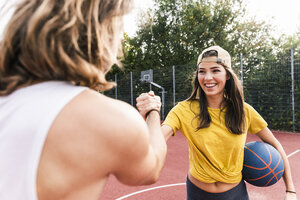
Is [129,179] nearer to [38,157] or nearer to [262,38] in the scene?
[38,157]

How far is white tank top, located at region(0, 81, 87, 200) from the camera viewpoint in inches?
25.5

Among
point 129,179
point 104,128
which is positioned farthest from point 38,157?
point 129,179

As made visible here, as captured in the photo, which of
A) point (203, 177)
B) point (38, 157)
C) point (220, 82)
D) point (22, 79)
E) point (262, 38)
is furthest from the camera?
point (262, 38)

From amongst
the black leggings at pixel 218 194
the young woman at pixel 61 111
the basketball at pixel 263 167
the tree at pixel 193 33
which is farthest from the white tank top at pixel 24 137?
the tree at pixel 193 33

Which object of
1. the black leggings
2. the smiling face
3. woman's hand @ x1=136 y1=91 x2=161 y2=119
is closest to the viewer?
woman's hand @ x1=136 y1=91 x2=161 y2=119

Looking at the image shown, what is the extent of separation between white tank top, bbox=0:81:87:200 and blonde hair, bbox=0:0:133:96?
0.09 metres

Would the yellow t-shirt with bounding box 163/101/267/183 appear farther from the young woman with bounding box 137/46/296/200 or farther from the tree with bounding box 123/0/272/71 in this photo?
the tree with bounding box 123/0/272/71

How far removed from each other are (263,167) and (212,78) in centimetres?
93

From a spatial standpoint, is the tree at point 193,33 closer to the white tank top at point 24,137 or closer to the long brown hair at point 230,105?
the long brown hair at point 230,105

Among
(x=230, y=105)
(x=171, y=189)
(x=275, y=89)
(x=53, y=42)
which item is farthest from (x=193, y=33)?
(x=53, y=42)

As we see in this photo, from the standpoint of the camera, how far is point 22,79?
2.46ft

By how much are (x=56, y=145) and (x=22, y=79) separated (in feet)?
0.84

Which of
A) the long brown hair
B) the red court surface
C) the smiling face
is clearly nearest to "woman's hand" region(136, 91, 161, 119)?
the long brown hair

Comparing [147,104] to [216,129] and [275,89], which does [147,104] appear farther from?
[275,89]
